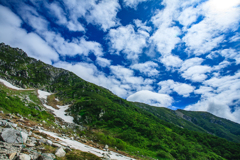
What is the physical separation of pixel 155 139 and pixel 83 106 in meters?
55.6

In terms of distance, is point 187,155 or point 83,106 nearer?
point 187,155

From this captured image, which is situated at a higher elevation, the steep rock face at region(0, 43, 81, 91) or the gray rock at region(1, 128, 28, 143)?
the steep rock face at region(0, 43, 81, 91)

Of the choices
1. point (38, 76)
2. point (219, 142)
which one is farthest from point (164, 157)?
point (38, 76)

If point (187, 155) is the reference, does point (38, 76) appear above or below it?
above

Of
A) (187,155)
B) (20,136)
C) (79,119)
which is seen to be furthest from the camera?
(79,119)

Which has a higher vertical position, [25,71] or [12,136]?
[25,71]

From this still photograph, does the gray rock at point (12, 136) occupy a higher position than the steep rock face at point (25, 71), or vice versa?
the steep rock face at point (25, 71)

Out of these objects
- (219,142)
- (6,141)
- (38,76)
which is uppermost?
(38,76)

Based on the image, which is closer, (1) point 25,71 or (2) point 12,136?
(2) point 12,136

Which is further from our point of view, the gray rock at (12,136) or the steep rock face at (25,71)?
the steep rock face at (25,71)

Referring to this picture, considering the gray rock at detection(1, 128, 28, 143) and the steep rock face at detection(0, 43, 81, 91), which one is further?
the steep rock face at detection(0, 43, 81, 91)

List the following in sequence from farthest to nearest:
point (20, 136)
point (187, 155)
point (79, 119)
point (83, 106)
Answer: point (83, 106)
point (79, 119)
point (187, 155)
point (20, 136)

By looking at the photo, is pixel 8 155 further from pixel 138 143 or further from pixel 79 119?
pixel 79 119

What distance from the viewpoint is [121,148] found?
26484mm
